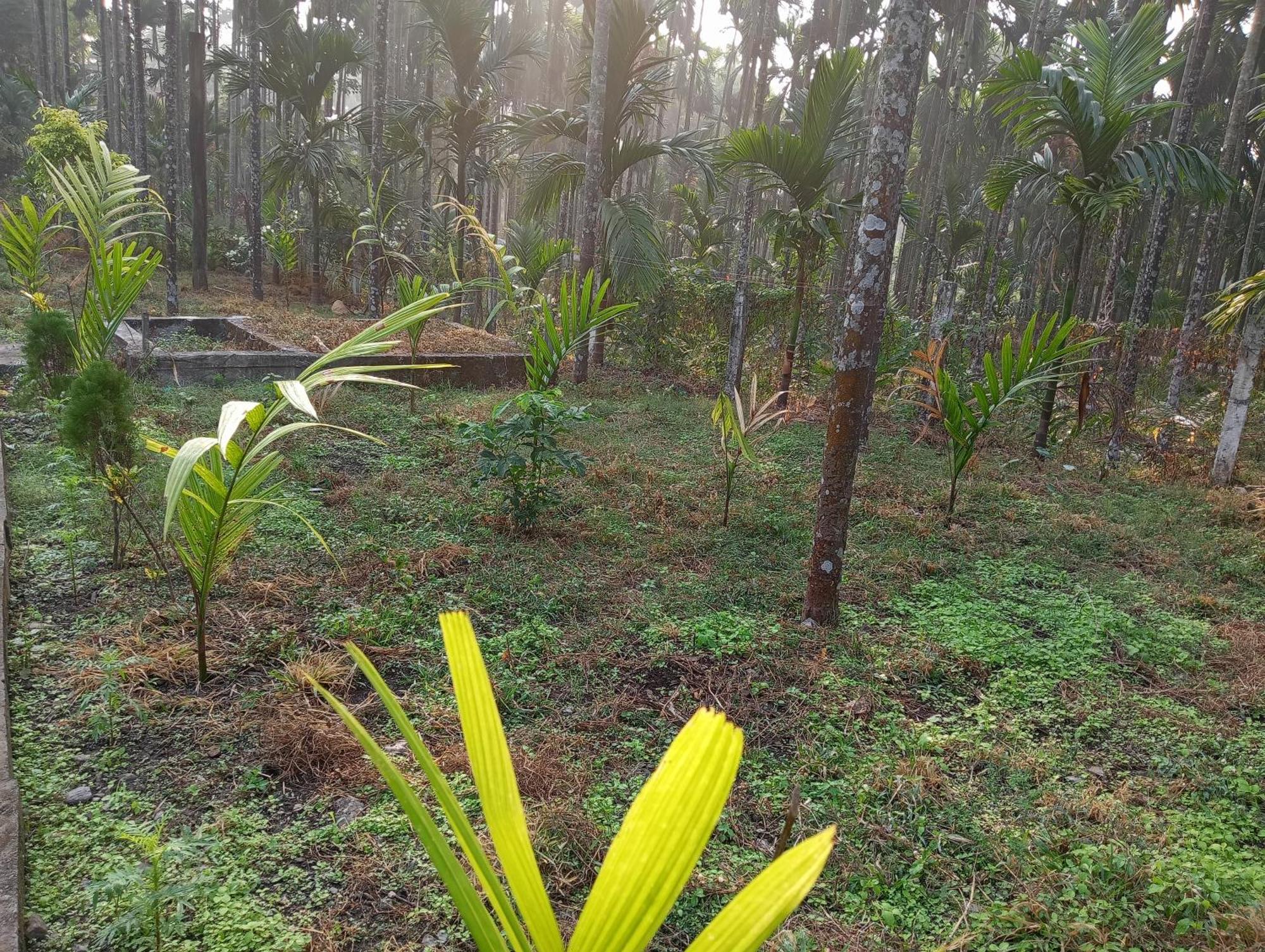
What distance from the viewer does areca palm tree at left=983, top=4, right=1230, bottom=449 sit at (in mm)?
6145

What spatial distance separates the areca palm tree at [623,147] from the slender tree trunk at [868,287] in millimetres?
5186

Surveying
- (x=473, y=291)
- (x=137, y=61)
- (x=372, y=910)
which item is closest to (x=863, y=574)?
(x=372, y=910)

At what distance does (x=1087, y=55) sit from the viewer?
6504 mm

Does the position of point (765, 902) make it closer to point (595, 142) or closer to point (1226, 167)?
point (595, 142)

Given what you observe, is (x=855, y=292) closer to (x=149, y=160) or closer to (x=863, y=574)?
(x=863, y=574)

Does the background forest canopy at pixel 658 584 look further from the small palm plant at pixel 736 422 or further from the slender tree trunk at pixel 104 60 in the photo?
the slender tree trunk at pixel 104 60

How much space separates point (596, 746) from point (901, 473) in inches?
178

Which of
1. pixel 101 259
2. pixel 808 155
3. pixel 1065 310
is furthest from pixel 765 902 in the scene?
pixel 808 155

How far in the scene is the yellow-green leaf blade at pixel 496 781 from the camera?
0.75 m

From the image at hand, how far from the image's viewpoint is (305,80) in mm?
12305

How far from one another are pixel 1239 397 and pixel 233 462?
735 cm

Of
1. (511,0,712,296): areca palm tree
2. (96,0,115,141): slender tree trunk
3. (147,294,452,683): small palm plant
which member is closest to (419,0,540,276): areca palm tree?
(511,0,712,296): areca palm tree

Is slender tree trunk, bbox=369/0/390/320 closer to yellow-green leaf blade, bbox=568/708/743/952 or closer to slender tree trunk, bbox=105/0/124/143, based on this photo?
yellow-green leaf blade, bbox=568/708/743/952

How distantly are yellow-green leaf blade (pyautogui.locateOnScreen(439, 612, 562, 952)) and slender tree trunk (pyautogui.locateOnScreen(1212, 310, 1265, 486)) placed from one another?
286 inches
